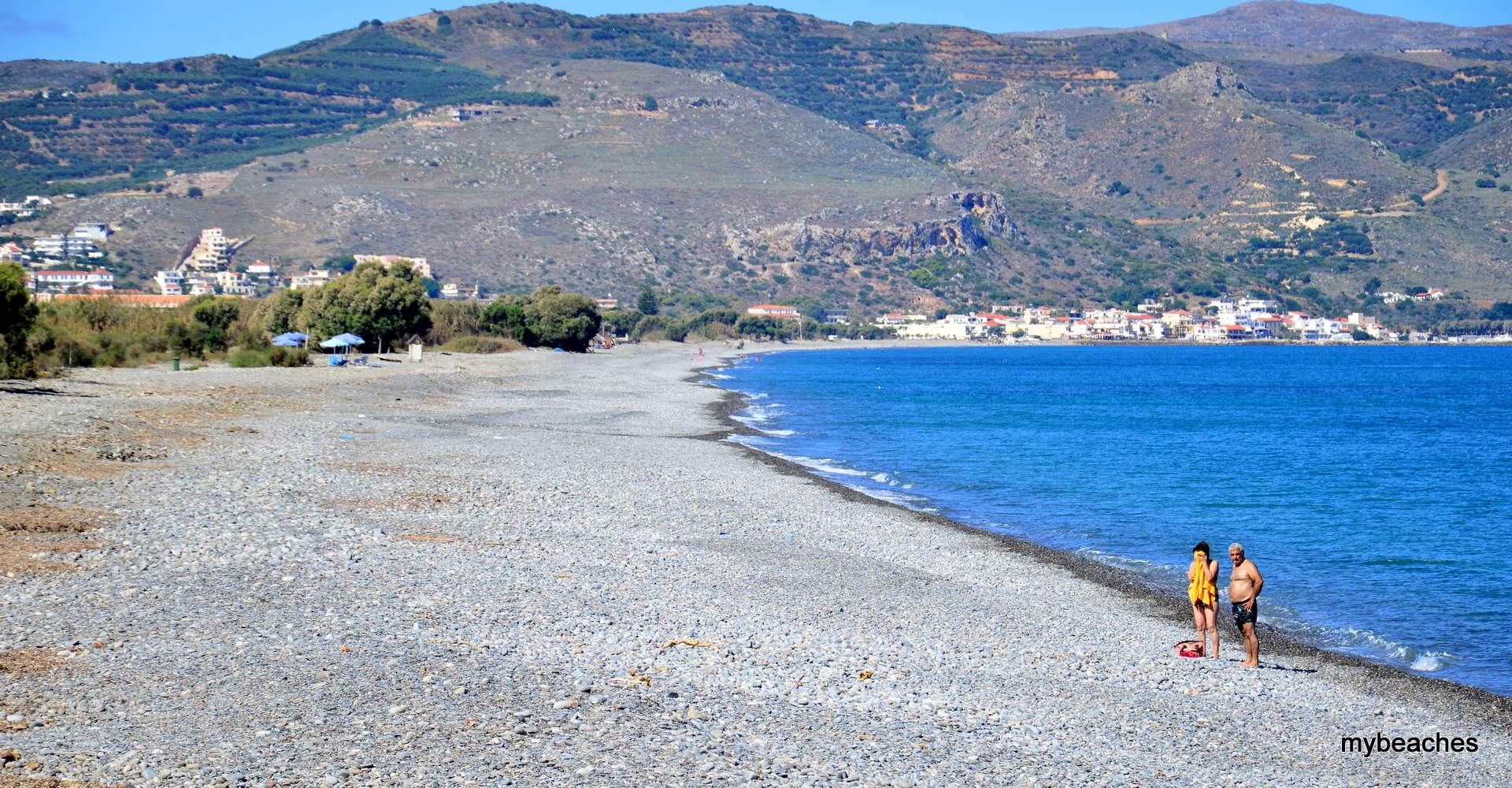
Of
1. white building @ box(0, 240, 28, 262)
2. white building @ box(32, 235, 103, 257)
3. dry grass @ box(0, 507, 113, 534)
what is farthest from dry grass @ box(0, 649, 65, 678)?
white building @ box(32, 235, 103, 257)

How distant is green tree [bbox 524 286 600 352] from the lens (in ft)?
301

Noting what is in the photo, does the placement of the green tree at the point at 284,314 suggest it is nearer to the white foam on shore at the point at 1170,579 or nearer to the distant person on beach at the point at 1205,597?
the white foam on shore at the point at 1170,579

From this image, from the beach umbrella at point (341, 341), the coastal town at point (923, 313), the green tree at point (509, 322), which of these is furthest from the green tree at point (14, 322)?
the coastal town at point (923, 313)

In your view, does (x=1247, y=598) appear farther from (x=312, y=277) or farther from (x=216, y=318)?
(x=312, y=277)

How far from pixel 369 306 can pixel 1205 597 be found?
6006 centimetres

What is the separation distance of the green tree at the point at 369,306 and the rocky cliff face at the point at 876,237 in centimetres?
10538

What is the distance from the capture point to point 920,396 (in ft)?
205

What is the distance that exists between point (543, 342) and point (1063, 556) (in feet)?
252

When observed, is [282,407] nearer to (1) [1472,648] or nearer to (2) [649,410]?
(2) [649,410]

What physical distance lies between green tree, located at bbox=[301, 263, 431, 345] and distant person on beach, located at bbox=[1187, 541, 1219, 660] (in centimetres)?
5871

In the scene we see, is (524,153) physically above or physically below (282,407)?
above

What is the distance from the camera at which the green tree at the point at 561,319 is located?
301 ft

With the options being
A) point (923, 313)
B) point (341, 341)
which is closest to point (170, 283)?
point (341, 341)

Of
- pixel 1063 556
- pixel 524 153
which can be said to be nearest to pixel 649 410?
pixel 1063 556
